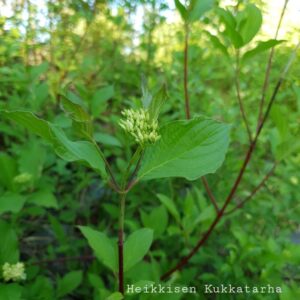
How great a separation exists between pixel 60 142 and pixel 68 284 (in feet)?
2.84

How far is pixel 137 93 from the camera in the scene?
8.79ft

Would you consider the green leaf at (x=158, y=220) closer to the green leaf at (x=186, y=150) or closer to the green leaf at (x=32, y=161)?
the green leaf at (x=32, y=161)

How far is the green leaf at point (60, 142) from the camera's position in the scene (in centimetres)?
63

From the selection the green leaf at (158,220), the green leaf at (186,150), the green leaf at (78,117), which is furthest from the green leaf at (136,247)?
the green leaf at (158,220)

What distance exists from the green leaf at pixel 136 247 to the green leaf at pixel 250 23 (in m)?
0.66

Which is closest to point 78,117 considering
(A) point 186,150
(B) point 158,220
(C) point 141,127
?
(C) point 141,127

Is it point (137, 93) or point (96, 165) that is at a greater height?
point (137, 93)

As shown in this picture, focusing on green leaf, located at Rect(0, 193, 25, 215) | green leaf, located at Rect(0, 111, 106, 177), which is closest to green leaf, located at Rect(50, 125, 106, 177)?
green leaf, located at Rect(0, 111, 106, 177)

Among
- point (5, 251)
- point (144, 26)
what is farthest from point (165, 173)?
point (144, 26)

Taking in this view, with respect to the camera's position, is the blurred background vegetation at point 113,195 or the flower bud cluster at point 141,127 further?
the blurred background vegetation at point 113,195

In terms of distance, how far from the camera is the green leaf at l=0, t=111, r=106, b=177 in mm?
634

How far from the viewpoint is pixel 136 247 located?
91 cm

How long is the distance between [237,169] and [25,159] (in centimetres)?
104

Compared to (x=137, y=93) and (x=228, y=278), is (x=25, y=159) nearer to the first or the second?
(x=228, y=278)
